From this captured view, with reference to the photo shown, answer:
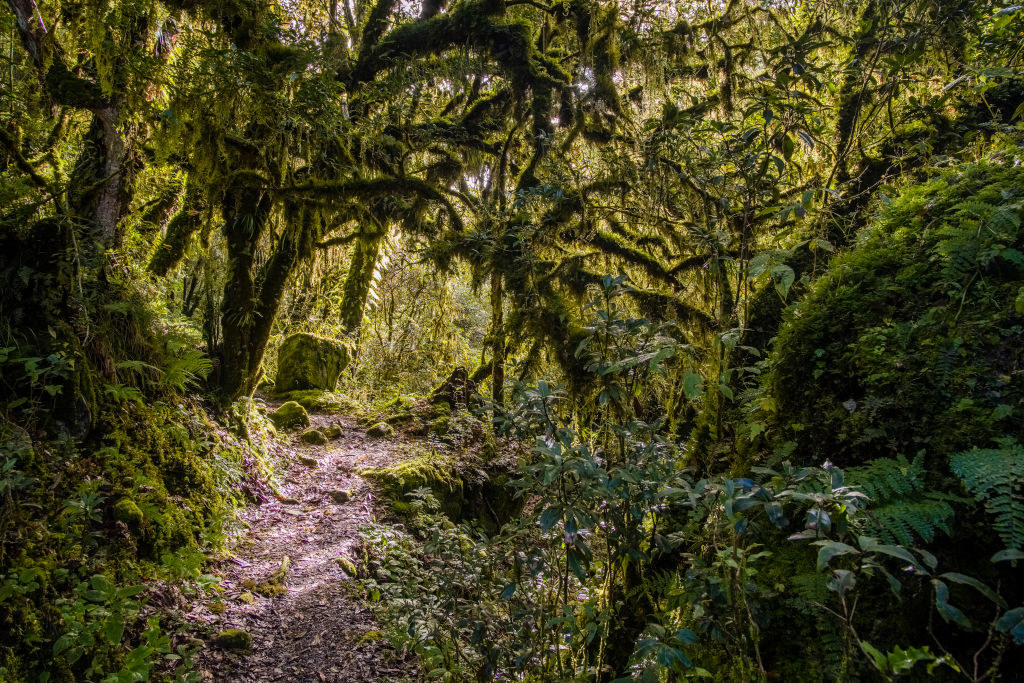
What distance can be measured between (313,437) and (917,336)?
7870 mm

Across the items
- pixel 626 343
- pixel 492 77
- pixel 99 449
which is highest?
pixel 492 77

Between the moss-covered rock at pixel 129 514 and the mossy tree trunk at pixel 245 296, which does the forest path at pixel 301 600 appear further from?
the mossy tree trunk at pixel 245 296

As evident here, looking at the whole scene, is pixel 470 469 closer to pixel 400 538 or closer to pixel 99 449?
pixel 400 538

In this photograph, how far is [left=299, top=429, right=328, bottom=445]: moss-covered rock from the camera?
7.71 meters

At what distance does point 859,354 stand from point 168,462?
546 centimetres

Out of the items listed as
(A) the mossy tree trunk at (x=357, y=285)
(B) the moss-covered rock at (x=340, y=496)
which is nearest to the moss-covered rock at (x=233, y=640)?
(B) the moss-covered rock at (x=340, y=496)

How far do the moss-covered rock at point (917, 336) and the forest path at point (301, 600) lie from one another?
11.2 feet

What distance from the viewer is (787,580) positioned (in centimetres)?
174

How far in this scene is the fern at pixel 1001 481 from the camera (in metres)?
1.29

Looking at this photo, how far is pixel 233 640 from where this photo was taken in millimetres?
3410

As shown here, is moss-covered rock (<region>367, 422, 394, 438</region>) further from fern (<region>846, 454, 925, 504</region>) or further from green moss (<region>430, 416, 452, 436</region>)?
fern (<region>846, 454, 925, 504</region>)

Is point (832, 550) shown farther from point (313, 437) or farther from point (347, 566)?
point (313, 437)

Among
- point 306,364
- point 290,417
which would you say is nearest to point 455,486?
point 290,417

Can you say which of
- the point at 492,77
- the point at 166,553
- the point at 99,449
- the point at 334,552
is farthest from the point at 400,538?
the point at 492,77
